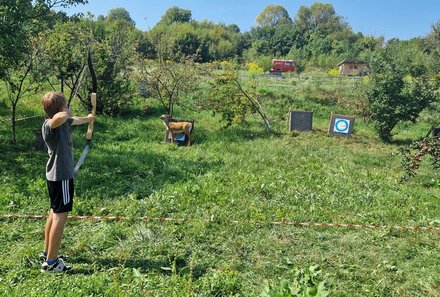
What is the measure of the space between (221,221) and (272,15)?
112472 millimetres

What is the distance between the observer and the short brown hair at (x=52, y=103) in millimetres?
3473

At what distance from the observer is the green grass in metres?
3.58

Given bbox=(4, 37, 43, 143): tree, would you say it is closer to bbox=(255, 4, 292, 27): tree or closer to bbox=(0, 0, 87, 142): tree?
bbox=(0, 0, 87, 142): tree

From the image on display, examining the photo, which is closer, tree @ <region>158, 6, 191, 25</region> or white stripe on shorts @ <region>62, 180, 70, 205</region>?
white stripe on shorts @ <region>62, 180, 70, 205</region>

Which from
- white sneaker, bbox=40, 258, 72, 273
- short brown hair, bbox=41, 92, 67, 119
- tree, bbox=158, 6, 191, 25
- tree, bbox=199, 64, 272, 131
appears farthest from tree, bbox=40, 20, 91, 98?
tree, bbox=158, 6, 191, 25

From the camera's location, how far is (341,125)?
39.3 ft

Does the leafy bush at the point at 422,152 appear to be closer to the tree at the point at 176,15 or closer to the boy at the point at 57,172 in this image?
the boy at the point at 57,172

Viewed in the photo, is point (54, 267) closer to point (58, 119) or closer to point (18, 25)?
point (58, 119)

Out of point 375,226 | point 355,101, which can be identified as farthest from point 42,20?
point 355,101

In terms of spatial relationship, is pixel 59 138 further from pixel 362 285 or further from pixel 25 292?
pixel 362 285

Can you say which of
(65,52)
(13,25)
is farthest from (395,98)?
(13,25)

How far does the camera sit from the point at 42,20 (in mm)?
8344

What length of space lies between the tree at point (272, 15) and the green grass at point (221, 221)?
106 metres

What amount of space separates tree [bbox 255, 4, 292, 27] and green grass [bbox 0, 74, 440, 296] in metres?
106
